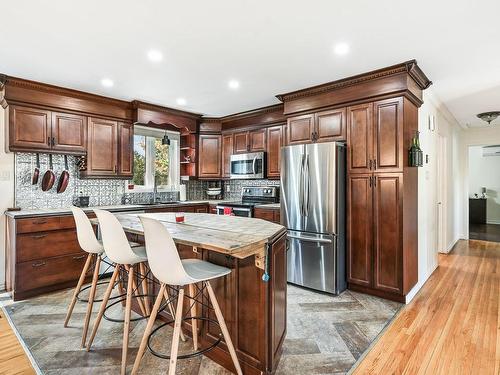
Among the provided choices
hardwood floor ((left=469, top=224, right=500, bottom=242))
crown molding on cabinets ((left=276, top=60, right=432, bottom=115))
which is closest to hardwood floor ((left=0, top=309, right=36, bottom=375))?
crown molding on cabinets ((left=276, top=60, right=432, bottom=115))

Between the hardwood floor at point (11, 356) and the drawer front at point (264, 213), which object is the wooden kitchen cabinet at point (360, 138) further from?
the hardwood floor at point (11, 356)

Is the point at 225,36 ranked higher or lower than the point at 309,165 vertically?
higher

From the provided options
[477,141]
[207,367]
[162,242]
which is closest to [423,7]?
[162,242]

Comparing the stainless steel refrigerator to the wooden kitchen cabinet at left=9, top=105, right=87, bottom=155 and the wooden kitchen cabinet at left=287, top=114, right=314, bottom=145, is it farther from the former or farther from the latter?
the wooden kitchen cabinet at left=9, top=105, right=87, bottom=155

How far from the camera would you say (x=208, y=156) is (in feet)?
17.6

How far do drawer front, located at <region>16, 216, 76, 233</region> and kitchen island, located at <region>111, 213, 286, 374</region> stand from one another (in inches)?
74.4

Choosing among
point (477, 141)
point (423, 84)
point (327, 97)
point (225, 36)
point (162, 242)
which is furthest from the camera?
point (477, 141)

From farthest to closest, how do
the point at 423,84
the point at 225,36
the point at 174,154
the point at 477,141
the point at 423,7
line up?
the point at 477,141
the point at 174,154
the point at 423,84
the point at 225,36
the point at 423,7

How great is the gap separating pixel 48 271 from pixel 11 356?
1312 millimetres

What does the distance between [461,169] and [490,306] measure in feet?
13.4

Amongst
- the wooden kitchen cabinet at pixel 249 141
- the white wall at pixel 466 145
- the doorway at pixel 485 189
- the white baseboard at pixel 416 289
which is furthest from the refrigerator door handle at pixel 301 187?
the doorway at pixel 485 189

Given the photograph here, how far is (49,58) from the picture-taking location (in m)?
2.76

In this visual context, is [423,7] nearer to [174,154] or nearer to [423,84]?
[423,84]

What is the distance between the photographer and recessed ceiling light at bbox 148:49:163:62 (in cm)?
261
